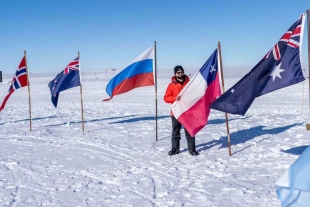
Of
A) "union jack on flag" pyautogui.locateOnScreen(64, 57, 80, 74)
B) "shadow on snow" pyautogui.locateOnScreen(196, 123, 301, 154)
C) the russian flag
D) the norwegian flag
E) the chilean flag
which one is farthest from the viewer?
the norwegian flag

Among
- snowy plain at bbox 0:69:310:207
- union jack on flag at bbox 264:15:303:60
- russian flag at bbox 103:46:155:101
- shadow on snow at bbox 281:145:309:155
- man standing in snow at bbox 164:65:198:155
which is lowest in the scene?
snowy plain at bbox 0:69:310:207

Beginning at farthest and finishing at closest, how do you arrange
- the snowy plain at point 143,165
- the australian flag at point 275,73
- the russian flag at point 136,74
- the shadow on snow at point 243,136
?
the russian flag at point 136,74 < the shadow on snow at point 243,136 < the australian flag at point 275,73 < the snowy plain at point 143,165

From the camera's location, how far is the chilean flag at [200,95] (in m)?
6.94

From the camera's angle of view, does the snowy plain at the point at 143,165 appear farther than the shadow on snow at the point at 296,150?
No

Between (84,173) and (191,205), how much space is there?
2461 mm

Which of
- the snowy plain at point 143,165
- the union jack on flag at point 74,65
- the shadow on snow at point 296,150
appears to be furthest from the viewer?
the union jack on flag at point 74,65

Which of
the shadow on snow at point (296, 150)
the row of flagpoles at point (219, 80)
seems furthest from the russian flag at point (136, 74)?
the shadow on snow at point (296, 150)

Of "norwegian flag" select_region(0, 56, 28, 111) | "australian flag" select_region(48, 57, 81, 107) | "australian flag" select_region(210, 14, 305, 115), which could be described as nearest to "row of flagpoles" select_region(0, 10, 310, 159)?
"australian flag" select_region(210, 14, 305, 115)

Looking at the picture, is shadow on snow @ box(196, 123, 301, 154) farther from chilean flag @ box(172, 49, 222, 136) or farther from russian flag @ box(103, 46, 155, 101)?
russian flag @ box(103, 46, 155, 101)

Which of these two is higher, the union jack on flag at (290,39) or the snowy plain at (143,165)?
the union jack on flag at (290,39)

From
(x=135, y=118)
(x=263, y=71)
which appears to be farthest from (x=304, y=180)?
(x=135, y=118)

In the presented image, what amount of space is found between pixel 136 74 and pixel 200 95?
2575 mm

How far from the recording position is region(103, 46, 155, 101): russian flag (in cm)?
895

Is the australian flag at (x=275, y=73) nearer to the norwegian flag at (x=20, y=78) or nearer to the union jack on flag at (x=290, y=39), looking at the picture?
the union jack on flag at (x=290, y=39)
